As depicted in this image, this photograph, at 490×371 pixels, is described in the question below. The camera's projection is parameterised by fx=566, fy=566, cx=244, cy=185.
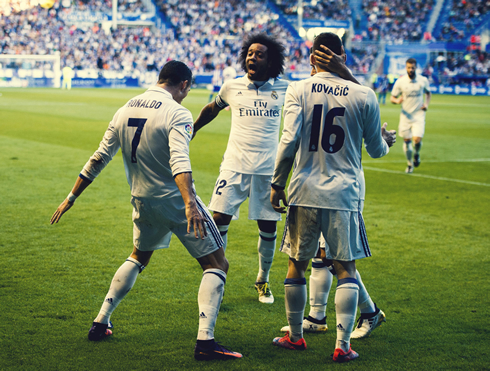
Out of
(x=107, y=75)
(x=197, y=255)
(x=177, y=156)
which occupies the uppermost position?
(x=177, y=156)

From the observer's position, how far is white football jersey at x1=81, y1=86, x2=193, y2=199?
12.1ft

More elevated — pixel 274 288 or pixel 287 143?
pixel 287 143

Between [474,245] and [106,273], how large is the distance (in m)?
4.43

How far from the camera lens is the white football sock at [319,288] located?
4.43 m

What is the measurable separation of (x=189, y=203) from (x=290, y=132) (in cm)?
80

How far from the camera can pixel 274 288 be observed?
214 inches

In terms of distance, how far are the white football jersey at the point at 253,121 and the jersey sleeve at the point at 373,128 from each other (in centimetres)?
151

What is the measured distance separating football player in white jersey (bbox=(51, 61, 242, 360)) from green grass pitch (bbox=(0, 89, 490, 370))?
32 cm

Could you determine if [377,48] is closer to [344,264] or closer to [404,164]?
[404,164]

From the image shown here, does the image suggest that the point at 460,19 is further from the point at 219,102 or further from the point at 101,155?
the point at 101,155

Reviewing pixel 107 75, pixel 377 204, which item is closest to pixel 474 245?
pixel 377 204

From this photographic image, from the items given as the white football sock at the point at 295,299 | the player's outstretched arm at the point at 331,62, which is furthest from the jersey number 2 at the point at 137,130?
the white football sock at the point at 295,299

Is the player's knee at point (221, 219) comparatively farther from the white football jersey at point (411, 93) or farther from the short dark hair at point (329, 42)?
the white football jersey at point (411, 93)

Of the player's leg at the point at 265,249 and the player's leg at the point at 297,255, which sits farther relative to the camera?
the player's leg at the point at 265,249
